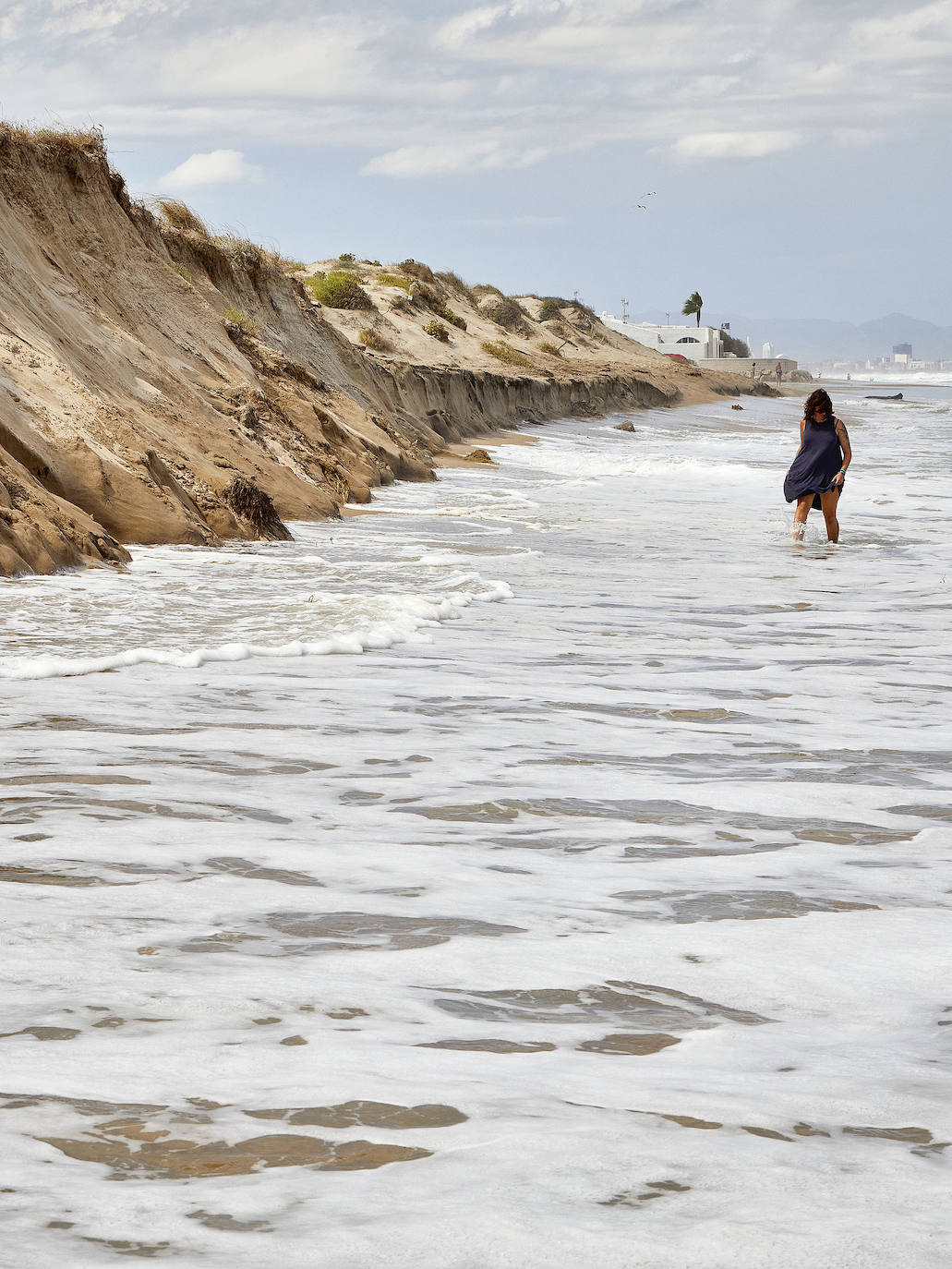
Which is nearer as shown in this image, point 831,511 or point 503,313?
point 831,511

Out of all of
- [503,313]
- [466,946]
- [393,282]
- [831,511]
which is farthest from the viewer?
A: [503,313]

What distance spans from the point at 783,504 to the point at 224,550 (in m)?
9.76

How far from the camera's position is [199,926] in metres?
3.11

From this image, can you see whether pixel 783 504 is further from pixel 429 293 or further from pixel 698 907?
pixel 429 293

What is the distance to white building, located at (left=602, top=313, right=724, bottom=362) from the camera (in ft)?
347

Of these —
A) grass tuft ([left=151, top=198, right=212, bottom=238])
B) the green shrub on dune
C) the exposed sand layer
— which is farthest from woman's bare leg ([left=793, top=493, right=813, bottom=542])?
the green shrub on dune

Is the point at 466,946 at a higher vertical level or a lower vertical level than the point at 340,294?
lower

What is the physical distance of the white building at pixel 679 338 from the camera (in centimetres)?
10588

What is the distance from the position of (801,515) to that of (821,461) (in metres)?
0.80

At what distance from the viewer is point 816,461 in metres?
12.5

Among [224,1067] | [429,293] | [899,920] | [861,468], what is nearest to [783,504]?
[861,468]

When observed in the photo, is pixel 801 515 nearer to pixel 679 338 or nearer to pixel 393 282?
pixel 393 282

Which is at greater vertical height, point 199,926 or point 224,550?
point 224,550

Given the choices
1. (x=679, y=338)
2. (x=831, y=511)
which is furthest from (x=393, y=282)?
(x=679, y=338)
